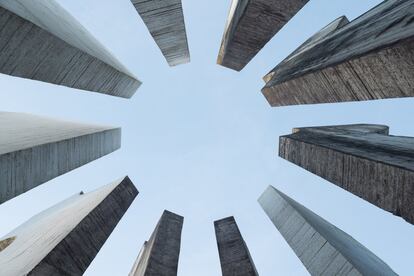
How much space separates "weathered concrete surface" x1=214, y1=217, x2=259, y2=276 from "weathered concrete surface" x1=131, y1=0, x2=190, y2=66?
18.9 ft

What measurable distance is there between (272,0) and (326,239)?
5390 millimetres

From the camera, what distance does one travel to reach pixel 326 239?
30.1 feet

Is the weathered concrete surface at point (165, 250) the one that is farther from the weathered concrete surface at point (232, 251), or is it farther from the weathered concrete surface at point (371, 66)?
the weathered concrete surface at point (371, 66)

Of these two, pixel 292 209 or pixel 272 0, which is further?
pixel 292 209

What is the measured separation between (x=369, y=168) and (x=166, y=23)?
7.56m

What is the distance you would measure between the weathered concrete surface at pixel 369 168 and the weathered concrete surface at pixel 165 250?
161 inches

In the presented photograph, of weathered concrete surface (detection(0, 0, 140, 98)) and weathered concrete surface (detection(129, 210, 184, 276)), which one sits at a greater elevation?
weathered concrete surface (detection(0, 0, 140, 98))

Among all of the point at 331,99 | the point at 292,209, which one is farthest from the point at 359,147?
the point at 292,209

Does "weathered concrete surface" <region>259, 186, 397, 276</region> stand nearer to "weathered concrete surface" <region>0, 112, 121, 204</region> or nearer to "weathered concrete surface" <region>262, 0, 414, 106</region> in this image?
"weathered concrete surface" <region>262, 0, 414, 106</region>

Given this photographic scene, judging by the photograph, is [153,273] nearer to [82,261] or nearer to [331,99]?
[82,261]

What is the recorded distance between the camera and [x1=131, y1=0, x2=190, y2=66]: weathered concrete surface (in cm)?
1045

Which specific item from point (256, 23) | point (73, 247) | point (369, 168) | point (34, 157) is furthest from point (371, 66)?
point (73, 247)

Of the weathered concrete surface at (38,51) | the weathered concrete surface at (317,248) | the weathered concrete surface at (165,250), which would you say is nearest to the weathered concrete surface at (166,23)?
the weathered concrete surface at (38,51)

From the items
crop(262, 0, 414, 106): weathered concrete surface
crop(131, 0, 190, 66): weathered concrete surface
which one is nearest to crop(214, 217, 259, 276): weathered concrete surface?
crop(262, 0, 414, 106): weathered concrete surface
